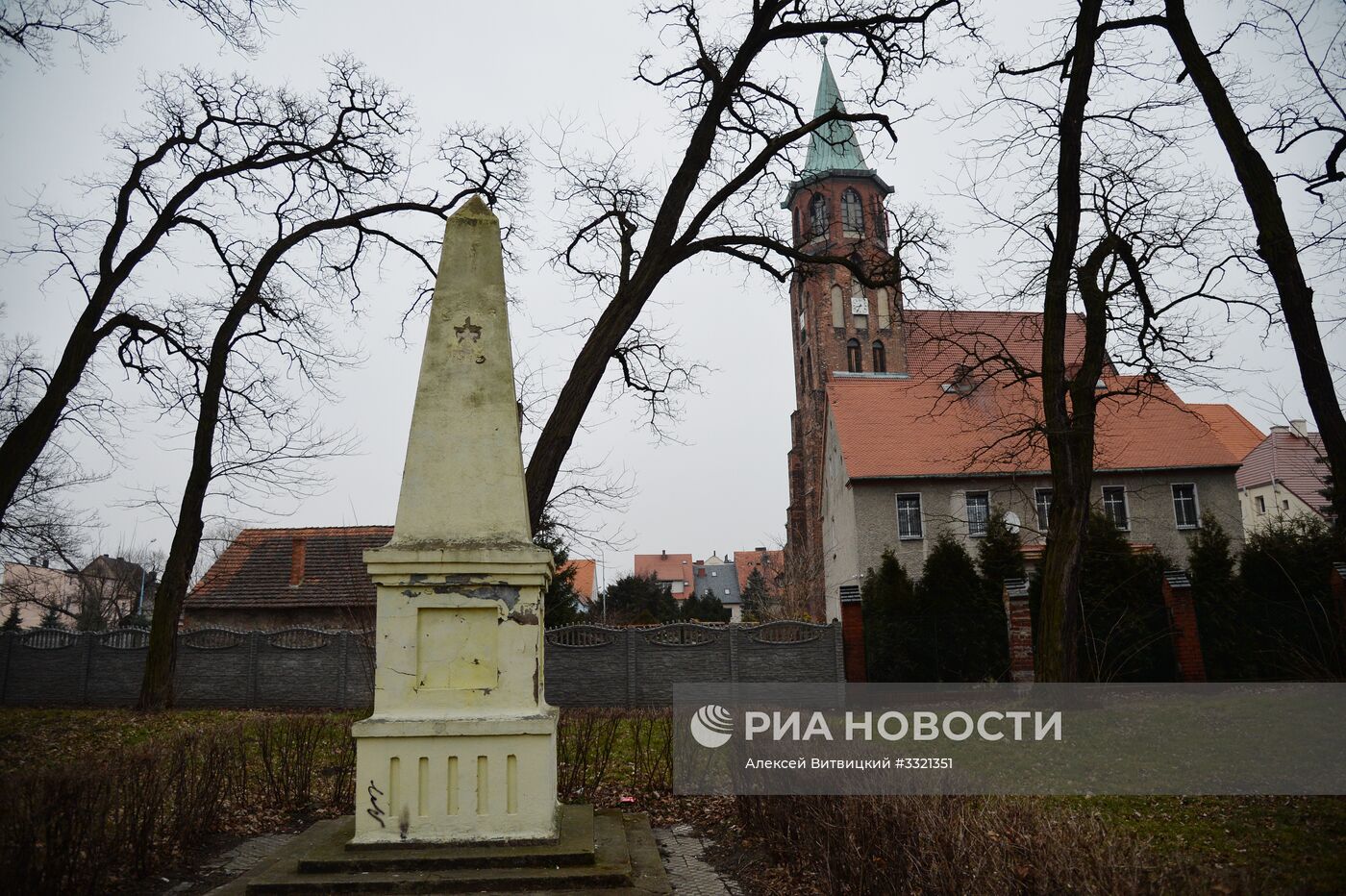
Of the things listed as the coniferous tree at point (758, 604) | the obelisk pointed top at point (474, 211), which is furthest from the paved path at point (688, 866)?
the coniferous tree at point (758, 604)

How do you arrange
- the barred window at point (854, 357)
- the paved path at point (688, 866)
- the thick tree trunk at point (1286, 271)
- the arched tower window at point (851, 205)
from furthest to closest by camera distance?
the arched tower window at point (851, 205)
the barred window at point (854, 357)
the thick tree trunk at point (1286, 271)
the paved path at point (688, 866)

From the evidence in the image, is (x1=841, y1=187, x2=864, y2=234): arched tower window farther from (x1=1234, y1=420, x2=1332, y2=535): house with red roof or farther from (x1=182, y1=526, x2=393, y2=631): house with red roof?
(x1=182, y1=526, x2=393, y2=631): house with red roof

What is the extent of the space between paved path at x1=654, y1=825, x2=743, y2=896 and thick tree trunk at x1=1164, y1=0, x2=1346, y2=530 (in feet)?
22.0

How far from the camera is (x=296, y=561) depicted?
1203 inches

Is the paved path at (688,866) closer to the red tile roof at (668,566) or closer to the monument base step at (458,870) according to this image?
the monument base step at (458,870)

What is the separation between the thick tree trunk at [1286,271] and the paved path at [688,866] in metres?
6.70

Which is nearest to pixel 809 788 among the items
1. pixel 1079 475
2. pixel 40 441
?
pixel 1079 475

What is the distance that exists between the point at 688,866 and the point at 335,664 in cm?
1745

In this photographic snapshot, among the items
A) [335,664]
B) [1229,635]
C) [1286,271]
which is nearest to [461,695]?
[1286,271]

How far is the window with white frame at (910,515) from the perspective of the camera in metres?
32.0

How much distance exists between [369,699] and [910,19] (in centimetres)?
1820

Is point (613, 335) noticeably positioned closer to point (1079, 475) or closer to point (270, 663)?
point (1079, 475)

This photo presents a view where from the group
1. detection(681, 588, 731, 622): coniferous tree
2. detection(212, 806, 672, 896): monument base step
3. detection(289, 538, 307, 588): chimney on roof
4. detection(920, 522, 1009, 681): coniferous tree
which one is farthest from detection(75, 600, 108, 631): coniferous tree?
detection(212, 806, 672, 896): monument base step

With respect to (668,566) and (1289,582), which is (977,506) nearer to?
(1289,582)
